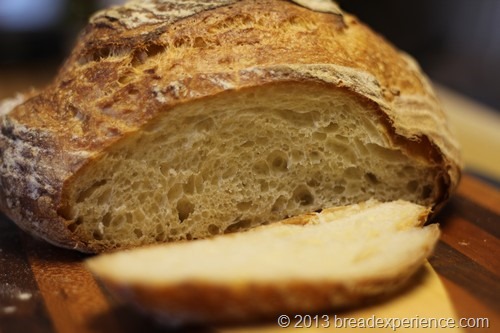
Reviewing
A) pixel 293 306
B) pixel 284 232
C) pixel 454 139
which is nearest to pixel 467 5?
pixel 454 139

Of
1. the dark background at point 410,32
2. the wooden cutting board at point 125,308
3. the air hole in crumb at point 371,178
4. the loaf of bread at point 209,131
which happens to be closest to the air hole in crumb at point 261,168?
the loaf of bread at point 209,131

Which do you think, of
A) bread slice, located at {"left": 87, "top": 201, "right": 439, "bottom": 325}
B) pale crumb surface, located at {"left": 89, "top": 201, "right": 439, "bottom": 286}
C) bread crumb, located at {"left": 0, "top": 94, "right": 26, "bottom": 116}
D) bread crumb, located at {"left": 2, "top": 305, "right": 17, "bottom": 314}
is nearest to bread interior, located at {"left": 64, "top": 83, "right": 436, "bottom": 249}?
pale crumb surface, located at {"left": 89, "top": 201, "right": 439, "bottom": 286}

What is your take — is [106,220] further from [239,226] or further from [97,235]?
[239,226]

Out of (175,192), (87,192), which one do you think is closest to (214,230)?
(175,192)

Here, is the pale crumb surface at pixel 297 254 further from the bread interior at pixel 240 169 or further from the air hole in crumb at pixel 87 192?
the air hole in crumb at pixel 87 192

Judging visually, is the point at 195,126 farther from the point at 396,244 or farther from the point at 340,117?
the point at 396,244

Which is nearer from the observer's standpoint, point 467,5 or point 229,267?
point 229,267
